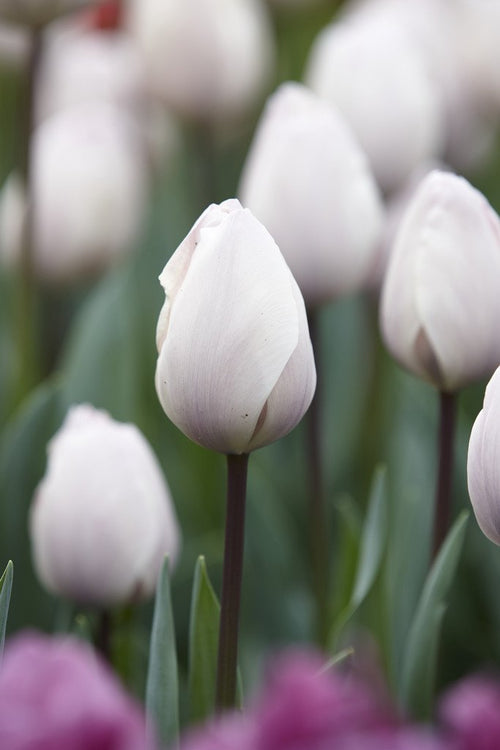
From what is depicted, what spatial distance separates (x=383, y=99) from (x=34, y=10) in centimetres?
26

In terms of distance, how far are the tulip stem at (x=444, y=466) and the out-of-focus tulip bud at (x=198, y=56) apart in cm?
60

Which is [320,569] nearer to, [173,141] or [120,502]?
[120,502]

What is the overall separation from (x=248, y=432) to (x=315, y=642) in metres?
0.37

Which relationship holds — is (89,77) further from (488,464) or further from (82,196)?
(488,464)

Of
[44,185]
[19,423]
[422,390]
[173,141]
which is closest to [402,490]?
[422,390]

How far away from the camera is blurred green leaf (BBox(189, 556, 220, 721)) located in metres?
0.53

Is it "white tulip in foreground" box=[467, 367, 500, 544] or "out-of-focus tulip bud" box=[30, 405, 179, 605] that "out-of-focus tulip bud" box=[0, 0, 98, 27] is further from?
"white tulip in foreground" box=[467, 367, 500, 544]

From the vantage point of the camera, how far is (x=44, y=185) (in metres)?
1.05

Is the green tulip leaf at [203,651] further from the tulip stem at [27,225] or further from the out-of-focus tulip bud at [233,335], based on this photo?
the tulip stem at [27,225]

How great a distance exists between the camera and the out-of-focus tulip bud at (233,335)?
47cm

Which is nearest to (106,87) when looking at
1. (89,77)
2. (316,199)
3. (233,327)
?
(89,77)

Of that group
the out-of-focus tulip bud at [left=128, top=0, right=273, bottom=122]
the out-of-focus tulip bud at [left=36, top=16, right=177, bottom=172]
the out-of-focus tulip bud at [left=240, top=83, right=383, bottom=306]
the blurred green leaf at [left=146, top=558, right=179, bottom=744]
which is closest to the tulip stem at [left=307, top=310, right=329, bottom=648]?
the out-of-focus tulip bud at [left=240, top=83, right=383, bottom=306]

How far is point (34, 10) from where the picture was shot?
854 mm

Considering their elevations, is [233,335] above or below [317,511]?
above
